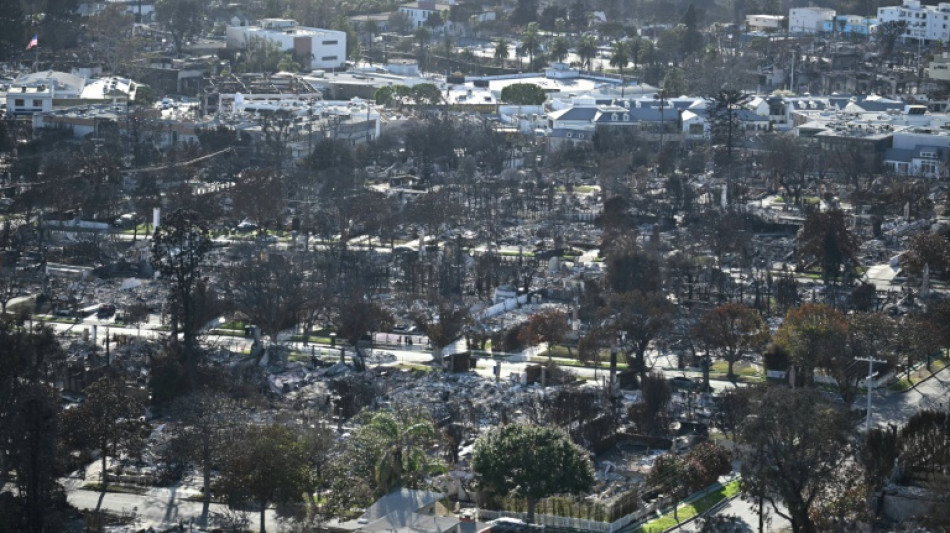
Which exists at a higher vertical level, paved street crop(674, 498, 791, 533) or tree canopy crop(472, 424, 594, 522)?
tree canopy crop(472, 424, 594, 522)

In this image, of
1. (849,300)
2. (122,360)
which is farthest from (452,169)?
(122,360)

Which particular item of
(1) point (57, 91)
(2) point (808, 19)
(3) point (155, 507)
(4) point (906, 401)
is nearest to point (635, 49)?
(2) point (808, 19)

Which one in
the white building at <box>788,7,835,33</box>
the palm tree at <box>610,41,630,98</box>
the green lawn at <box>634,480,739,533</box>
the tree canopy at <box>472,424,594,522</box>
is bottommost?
the green lawn at <box>634,480,739,533</box>

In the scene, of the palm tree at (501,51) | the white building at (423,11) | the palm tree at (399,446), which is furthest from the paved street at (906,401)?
the white building at (423,11)

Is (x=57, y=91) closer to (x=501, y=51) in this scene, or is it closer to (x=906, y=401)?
(x=501, y=51)

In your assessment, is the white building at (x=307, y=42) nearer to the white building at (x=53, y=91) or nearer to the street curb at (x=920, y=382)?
the white building at (x=53, y=91)

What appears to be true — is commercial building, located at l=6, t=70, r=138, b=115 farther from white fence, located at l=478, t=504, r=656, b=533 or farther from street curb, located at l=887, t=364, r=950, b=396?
white fence, located at l=478, t=504, r=656, b=533

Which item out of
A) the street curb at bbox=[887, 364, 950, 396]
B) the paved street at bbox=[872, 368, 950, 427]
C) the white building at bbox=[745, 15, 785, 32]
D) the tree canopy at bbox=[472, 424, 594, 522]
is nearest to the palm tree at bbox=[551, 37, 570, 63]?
the white building at bbox=[745, 15, 785, 32]

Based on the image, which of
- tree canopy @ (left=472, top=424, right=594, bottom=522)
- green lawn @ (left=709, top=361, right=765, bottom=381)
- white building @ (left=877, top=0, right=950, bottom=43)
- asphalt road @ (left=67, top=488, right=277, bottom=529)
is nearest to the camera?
tree canopy @ (left=472, top=424, right=594, bottom=522)
